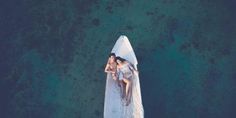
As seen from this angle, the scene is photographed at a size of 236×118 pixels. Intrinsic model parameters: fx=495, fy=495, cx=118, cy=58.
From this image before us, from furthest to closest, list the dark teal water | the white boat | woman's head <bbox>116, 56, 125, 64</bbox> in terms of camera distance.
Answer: the dark teal water → the white boat → woman's head <bbox>116, 56, 125, 64</bbox>

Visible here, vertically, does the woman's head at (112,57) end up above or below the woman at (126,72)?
above

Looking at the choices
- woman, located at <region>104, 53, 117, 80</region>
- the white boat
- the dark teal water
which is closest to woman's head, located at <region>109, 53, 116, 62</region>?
woman, located at <region>104, 53, 117, 80</region>

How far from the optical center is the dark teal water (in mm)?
6039

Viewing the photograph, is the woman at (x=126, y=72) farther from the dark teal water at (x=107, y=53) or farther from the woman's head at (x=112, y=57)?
the dark teal water at (x=107, y=53)

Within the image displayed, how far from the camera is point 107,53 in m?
6.12

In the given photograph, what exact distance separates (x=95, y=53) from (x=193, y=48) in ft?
3.96

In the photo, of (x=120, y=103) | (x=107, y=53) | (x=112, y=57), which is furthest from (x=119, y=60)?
(x=107, y=53)

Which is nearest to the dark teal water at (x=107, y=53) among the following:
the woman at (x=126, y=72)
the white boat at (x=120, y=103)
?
the white boat at (x=120, y=103)

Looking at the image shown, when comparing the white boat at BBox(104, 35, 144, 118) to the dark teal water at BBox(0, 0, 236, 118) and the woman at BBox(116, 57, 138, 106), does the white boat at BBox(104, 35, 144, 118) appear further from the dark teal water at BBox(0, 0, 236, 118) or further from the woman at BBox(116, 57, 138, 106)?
the dark teal water at BBox(0, 0, 236, 118)

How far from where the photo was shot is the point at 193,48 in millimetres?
6074

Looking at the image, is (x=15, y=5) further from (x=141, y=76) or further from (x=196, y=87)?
(x=196, y=87)

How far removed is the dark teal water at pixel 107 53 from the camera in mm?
6039

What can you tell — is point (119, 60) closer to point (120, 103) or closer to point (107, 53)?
point (120, 103)

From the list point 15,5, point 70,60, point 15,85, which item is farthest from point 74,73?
point 15,5
